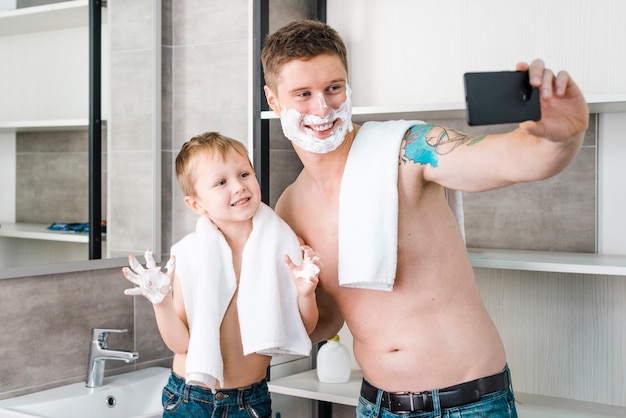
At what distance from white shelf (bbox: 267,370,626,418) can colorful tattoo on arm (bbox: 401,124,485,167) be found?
2.94 ft

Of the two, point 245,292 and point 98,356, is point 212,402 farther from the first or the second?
point 98,356

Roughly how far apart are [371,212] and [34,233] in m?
1.03

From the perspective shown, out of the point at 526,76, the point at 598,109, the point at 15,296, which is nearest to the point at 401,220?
the point at 526,76

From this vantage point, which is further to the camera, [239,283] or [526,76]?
[239,283]

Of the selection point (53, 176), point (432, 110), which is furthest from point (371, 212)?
point (53, 176)

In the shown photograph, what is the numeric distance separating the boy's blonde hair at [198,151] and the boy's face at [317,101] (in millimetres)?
167

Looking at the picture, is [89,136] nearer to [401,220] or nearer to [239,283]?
[239,283]

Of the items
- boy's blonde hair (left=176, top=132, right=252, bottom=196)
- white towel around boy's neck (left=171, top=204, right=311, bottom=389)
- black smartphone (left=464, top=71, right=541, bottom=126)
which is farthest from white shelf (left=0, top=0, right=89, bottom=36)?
black smartphone (left=464, top=71, right=541, bottom=126)

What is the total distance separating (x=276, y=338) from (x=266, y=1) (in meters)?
1.02

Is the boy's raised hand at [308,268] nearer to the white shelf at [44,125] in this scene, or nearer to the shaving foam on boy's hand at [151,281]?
the shaving foam on boy's hand at [151,281]

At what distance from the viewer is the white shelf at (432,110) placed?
5.86 ft

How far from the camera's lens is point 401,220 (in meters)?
1.48

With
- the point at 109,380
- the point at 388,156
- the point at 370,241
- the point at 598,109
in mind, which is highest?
the point at 598,109

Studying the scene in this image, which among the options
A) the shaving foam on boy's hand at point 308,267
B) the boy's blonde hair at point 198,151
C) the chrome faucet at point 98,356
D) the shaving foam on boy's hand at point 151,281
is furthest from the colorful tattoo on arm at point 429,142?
the chrome faucet at point 98,356
